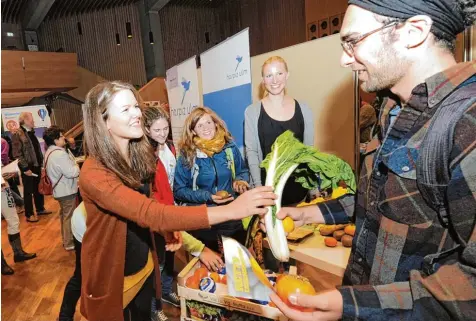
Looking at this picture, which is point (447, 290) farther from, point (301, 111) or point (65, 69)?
point (65, 69)

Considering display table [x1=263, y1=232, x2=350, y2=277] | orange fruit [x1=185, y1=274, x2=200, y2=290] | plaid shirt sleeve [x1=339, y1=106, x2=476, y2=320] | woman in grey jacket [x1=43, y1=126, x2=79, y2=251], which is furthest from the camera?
woman in grey jacket [x1=43, y1=126, x2=79, y2=251]

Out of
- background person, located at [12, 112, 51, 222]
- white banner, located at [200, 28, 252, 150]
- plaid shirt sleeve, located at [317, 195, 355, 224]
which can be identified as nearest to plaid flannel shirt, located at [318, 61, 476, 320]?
plaid shirt sleeve, located at [317, 195, 355, 224]

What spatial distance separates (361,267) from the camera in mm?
964

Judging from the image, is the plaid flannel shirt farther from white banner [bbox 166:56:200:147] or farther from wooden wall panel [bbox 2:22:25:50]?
wooden wall panel [bbox 2:22:25:50]

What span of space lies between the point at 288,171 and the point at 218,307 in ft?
2.67

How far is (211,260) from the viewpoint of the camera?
1.81 metres

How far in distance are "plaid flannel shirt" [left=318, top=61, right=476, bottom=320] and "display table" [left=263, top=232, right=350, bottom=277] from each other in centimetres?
50

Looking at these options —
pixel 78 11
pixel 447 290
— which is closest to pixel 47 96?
pixel 78 11

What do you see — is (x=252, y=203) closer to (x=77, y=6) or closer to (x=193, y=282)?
(x=193, y=282)

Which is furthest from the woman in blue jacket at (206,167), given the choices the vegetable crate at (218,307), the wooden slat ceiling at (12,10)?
the wooden slat ceiling at (12,10)

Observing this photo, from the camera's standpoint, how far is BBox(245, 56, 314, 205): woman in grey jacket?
98.5 inches

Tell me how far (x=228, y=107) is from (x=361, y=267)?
257 centimetres

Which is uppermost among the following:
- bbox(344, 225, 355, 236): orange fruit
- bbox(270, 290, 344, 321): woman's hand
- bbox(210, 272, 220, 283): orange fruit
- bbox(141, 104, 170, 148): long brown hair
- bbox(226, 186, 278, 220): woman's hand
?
bbox(141, 104, 170, 148): long brown hair

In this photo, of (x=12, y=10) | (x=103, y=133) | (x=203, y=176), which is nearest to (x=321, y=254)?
(x=103, y=133)
